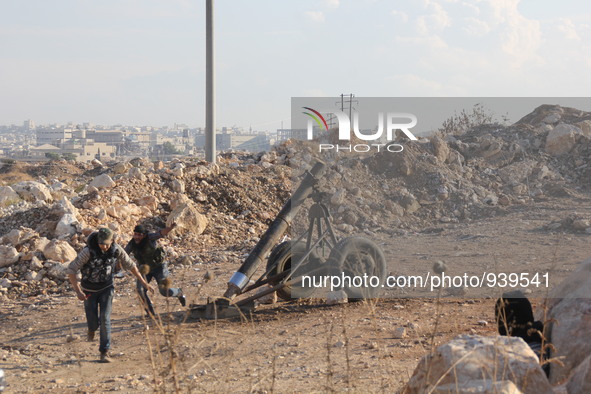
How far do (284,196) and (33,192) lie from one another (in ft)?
18.9

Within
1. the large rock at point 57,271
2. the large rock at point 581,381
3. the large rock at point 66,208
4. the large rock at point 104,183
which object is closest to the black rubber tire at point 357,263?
the large rock at point 57,271

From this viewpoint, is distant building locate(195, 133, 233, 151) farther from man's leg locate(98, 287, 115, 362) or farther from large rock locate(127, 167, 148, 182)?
man's leg locate(98, 287, 115, 362)

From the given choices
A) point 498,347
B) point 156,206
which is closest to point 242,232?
point 156,206

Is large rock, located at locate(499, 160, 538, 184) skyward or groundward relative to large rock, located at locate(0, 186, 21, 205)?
skyward

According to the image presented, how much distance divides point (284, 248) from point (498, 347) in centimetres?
567

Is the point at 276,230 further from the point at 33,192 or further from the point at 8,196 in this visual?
the point at 8,196

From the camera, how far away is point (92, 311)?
24.6 ft

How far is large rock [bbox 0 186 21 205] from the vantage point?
16.4 meters

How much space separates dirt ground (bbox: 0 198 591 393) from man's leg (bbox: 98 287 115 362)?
0.16m

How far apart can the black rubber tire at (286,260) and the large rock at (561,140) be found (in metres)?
8.86

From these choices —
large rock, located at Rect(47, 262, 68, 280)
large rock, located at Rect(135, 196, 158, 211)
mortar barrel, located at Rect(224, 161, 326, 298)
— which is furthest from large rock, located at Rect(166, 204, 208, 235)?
mortar barrel, located at Rect(224, 161, 326, 298)

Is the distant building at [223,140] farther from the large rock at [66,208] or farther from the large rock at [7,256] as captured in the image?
the large rock at [7,256]

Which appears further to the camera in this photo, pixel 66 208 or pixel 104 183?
pixel 104 183

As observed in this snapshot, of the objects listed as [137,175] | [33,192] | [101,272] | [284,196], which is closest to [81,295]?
[101,272]
